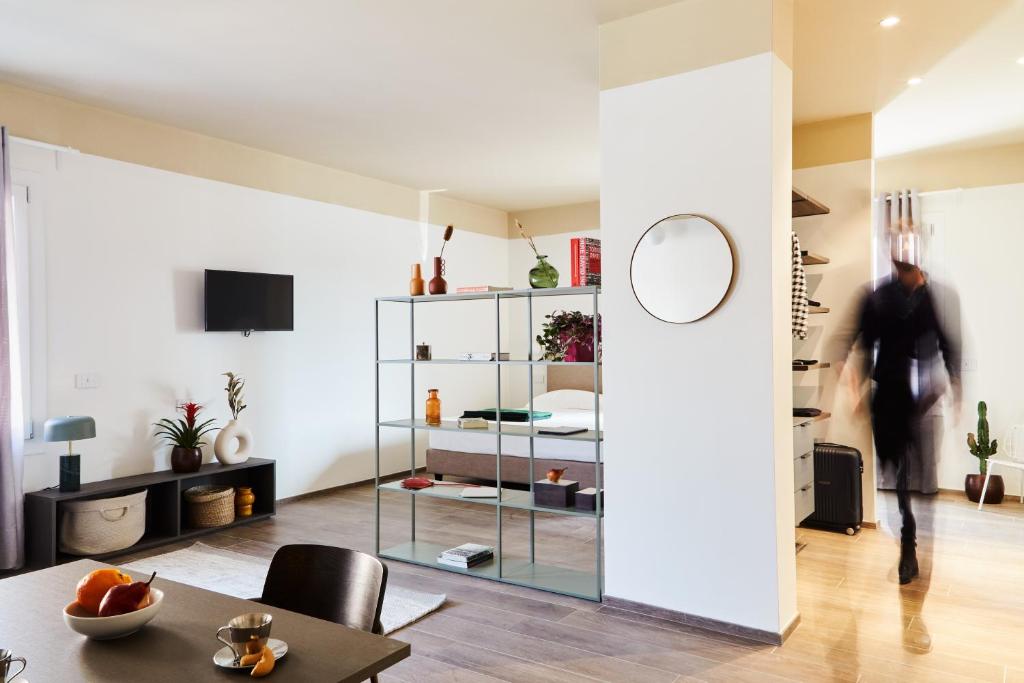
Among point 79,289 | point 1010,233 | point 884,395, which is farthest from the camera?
point 1010,233

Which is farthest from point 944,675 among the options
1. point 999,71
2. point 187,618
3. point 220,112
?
point 220,112

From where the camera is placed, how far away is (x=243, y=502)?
16.5 ft

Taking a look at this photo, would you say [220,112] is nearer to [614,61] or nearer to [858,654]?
[614,61]

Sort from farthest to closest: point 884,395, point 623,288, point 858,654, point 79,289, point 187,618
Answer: point 79,289 → point 623,288 → point 858,654 → point 884,395 → point 187,618

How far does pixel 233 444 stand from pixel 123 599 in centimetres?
379

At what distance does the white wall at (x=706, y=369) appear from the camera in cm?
294

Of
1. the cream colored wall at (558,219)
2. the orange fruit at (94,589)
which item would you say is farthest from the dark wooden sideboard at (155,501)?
the cream colored wall at (558,219)

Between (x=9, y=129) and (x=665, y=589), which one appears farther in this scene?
(x=9, y=129)

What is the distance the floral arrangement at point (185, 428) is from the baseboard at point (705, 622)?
2976mm

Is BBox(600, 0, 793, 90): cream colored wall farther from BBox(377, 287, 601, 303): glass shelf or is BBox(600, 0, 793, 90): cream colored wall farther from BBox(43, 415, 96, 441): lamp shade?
BBox(43, 415, 96, 441): lamp shade

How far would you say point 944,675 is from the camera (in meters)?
2.66

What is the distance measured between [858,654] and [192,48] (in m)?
4.20

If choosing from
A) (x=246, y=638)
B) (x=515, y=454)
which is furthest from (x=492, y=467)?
(x=246, y=638)

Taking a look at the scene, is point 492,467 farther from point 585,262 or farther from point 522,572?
point 585,262
